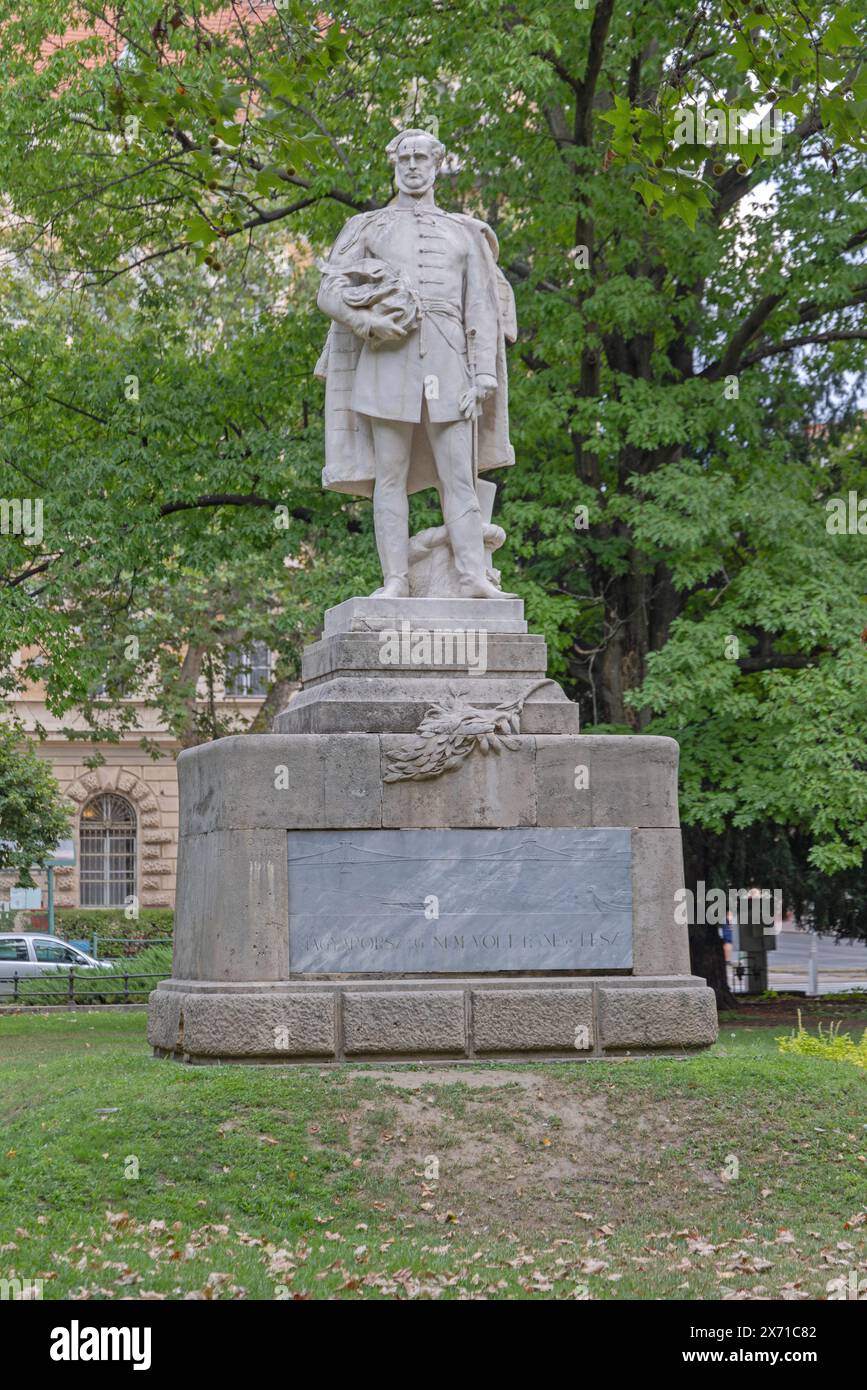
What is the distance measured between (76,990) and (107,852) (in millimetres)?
11415

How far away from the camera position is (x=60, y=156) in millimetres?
19797

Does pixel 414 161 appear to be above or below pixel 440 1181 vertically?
above

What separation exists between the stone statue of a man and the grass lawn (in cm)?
339

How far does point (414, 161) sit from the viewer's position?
38.8ft

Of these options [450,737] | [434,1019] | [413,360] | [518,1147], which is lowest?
[518,1147]

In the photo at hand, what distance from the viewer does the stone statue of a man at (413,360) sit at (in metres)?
11.5

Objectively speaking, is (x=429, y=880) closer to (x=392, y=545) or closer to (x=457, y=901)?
(x=457, y=901)

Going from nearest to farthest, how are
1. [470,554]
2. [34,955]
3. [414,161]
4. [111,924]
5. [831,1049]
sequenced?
[470,554] → [414,161] → [831,1049] → [34,955] → [111,924]

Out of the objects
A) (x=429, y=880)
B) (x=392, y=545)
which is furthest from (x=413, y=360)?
(x=429, y=880)

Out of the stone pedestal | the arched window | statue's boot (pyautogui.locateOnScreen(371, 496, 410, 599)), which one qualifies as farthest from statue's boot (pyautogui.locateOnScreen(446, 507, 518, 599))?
the arched window

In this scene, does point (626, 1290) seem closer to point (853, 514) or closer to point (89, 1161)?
point (89, 1161)

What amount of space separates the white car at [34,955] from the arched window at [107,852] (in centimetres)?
753

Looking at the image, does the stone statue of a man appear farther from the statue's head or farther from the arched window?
the arched window

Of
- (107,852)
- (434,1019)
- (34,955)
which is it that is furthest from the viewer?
(107,852)
